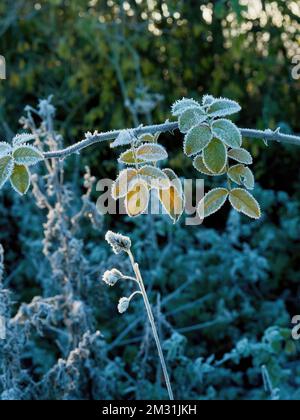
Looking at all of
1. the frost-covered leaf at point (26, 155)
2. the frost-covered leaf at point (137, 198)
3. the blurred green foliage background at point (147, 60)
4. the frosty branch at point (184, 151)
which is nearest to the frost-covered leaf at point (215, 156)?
the frosty branch at point (184, 151)

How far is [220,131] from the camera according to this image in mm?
1089

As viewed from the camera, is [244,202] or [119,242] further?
[119,242]

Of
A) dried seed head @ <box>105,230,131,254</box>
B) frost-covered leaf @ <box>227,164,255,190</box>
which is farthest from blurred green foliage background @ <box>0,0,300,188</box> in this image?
frost-covered leaf @ <box>227,164,255,190</box>

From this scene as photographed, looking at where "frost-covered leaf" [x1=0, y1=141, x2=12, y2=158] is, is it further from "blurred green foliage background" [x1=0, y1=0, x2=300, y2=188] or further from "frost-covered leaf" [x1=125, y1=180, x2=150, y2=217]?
"blurred green foliage background" [x1=0, y1=0, x2=300, y2=188]

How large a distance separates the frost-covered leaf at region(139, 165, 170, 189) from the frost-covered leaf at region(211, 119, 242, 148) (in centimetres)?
10

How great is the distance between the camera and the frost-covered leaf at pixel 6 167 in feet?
3.54

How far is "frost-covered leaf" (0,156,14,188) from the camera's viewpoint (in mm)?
1078

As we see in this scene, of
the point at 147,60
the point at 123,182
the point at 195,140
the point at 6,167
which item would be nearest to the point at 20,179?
the point at 6,167

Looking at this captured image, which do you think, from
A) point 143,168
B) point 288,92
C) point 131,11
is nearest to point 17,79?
point 131,11

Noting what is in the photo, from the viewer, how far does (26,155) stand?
3.60ft

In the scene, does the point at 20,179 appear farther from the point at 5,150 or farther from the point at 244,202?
the point at 244,202

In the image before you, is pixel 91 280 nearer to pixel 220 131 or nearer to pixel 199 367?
pixel 199 367

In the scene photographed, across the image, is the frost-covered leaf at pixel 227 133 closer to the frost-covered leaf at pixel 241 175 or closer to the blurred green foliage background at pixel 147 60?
the frost-covered leaf at pixel 241 175

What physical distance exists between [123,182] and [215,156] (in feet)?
0.47
